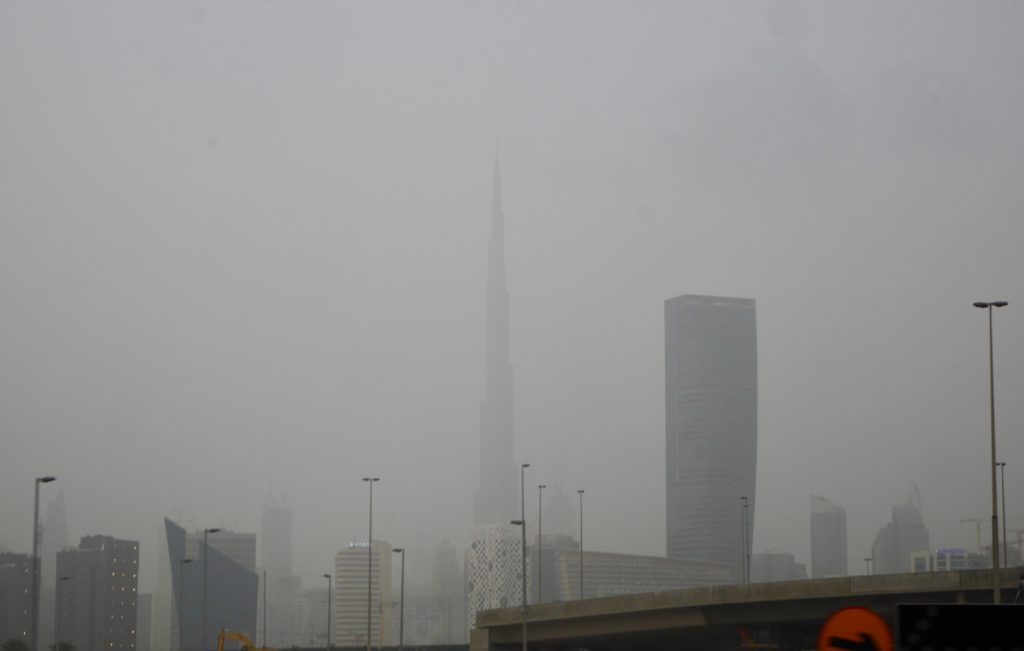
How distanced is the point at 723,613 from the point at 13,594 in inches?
5043

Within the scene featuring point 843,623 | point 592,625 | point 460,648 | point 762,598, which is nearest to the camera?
point 843,623

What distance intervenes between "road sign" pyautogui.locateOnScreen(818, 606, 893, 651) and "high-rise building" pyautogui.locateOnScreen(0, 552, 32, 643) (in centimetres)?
17928

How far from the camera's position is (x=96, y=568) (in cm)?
19562

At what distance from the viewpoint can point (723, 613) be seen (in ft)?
246

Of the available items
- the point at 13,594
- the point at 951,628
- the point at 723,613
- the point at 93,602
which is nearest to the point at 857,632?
the point at 951,628

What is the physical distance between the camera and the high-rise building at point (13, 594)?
177875mm

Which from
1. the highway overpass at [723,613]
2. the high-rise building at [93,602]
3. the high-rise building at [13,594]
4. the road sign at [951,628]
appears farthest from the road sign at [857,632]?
the high-rise building at [93,602]

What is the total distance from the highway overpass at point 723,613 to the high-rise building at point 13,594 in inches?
4105

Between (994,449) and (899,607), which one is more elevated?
(994,449)

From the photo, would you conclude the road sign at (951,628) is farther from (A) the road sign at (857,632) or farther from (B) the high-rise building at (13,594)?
(B) the high-rise building at (13,594)

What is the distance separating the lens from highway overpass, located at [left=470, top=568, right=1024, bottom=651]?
62.4 meters

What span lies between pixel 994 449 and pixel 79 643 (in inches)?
6079

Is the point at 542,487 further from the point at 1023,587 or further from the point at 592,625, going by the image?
the point at 1023,587

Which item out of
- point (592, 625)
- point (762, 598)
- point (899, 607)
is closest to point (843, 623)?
point (899, 607)
